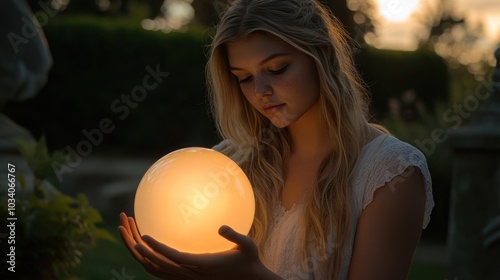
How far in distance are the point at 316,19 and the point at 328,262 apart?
0.86 meters

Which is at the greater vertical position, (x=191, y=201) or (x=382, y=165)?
(x=382, y=165)

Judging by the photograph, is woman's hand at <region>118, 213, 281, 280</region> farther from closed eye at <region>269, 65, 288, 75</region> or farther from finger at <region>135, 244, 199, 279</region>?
closed eye at <region>269, 65, 288, 75</region>

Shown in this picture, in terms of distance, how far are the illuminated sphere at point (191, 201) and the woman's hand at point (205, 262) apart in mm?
55

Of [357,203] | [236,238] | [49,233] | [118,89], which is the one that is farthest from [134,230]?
[118,89]

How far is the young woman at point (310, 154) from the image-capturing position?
8.20ft

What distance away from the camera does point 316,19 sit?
2.66m

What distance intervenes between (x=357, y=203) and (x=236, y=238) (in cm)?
69

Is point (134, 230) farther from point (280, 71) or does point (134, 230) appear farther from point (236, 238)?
point (280, 71)

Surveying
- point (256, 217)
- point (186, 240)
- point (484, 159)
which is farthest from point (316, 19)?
point (484, 159)

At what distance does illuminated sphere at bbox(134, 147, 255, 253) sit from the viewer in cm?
218

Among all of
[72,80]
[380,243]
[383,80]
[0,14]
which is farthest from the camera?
[383,80]

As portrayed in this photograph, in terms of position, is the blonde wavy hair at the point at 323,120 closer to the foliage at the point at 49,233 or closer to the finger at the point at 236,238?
the finger at the point at 236,238

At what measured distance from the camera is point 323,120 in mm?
2736

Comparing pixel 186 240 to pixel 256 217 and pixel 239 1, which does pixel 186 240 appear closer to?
pixel 256 217
